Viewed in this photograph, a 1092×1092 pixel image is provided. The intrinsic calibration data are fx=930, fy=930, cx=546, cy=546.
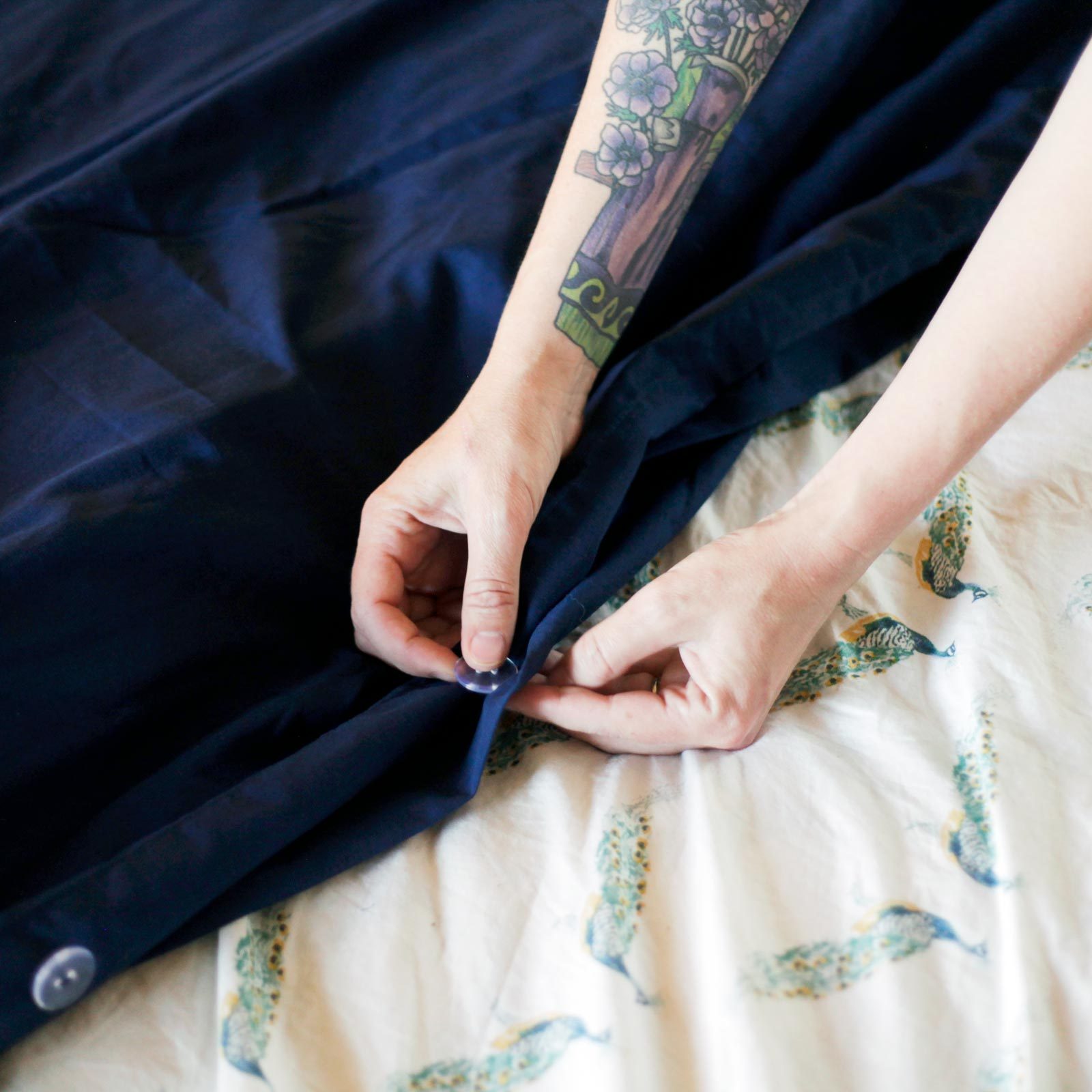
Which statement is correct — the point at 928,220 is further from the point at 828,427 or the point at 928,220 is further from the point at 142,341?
the point at 142,341

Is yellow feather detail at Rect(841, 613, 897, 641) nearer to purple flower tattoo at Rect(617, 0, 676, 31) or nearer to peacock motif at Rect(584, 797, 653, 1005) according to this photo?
peacock motif at Rect(584, 797, 653, 1005)

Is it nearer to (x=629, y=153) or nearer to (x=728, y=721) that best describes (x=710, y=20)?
(x=629, y=153)

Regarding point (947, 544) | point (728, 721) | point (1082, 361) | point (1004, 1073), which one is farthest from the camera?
point (1082, 361)

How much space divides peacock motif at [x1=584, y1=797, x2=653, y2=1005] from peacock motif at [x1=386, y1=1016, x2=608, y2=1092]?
0.13 feet

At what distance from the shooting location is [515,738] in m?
0.67

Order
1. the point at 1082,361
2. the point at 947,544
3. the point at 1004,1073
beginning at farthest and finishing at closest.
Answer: the point at 1082,361 < the point at 947,544 < the point at 1004,1073

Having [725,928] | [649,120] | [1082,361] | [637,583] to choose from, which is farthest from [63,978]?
[1082,361]

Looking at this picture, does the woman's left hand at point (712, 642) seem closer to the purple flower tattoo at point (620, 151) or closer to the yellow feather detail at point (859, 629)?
the yellow feather detail at point (859, 629)

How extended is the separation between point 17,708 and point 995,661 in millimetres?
625

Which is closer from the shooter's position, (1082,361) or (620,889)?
(620,889)

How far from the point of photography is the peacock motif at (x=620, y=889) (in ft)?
1.70

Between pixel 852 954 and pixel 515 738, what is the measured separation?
26 centimetres

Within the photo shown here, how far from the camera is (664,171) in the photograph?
0.78 m

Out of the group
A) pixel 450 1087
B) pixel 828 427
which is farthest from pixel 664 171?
pixel 450 1087
